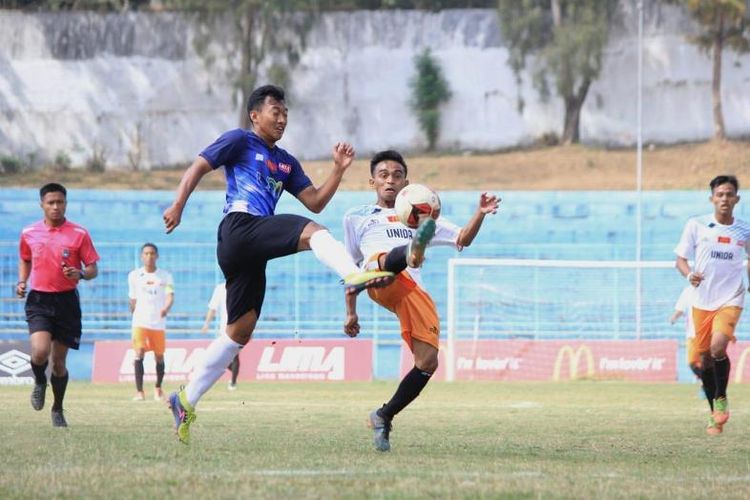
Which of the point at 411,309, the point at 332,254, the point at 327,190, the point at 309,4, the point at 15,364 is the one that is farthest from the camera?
the point at 309,4

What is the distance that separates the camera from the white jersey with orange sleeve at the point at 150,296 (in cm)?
2156

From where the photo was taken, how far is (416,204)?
9531mm

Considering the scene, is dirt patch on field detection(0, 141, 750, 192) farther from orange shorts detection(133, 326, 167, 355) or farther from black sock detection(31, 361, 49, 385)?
black sock detection(31, 361, 49, 385)

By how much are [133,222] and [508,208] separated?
38.1 feet

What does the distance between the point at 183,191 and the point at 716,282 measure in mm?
6342

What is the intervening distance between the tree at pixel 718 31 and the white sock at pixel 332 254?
47.0 m

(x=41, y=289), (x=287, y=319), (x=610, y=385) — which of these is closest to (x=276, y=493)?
(x=41, y=289)

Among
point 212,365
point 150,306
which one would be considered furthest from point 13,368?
point 212,365

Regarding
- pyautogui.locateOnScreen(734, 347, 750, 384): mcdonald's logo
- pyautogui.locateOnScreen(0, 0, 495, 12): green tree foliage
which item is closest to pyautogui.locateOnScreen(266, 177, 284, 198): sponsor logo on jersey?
pyautogui.locateOnScreen(734, 347, 750, 384): mcdonald's logo

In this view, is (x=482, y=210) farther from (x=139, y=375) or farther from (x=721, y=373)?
(x=139, y=375)

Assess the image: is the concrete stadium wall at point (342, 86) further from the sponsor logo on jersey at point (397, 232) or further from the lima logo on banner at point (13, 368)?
the sponsor logo on jersey at point (397, 232)

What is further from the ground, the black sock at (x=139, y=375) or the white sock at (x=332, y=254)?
the white sock at (x=332, y=254)

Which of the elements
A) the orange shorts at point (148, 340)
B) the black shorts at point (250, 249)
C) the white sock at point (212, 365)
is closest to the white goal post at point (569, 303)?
the orange shorts at point (148, 340)

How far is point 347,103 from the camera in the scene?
56.2 meters
